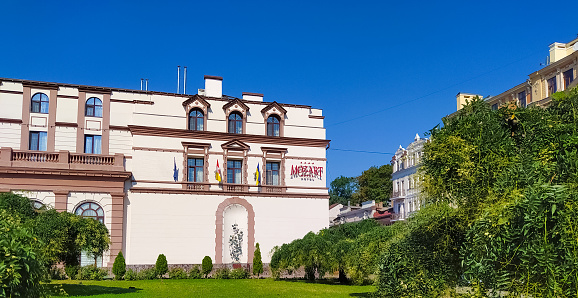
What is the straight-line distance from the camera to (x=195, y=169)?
41.2 meters

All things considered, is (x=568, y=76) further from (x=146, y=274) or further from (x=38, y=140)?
(x=38, y=140)

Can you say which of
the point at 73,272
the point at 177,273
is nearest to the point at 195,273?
the point at 177,273

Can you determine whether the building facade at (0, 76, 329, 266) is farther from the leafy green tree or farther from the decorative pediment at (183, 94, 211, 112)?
the leafy green tree

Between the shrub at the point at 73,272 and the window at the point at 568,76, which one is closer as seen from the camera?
the shrub at the point at 73,272

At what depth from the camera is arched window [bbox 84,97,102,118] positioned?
39.4 m

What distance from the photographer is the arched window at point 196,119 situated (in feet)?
137

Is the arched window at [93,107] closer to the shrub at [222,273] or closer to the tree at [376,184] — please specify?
the shrub at [222,273]

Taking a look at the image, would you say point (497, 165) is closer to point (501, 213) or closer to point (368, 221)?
point (501, 213)

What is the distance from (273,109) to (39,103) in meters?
16.8

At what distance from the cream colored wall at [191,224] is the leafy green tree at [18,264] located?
30319mm

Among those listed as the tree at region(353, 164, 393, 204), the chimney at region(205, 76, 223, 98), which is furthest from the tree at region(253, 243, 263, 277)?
the tree at region(353, 164, 393, 204)

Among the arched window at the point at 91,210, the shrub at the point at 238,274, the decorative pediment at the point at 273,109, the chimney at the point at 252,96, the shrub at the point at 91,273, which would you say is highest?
the chimney at the point at 252,96

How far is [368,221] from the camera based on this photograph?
111 feet

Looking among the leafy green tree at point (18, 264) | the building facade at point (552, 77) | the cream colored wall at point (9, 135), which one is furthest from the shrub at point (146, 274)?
the leafy green tree at point (18, 264)
